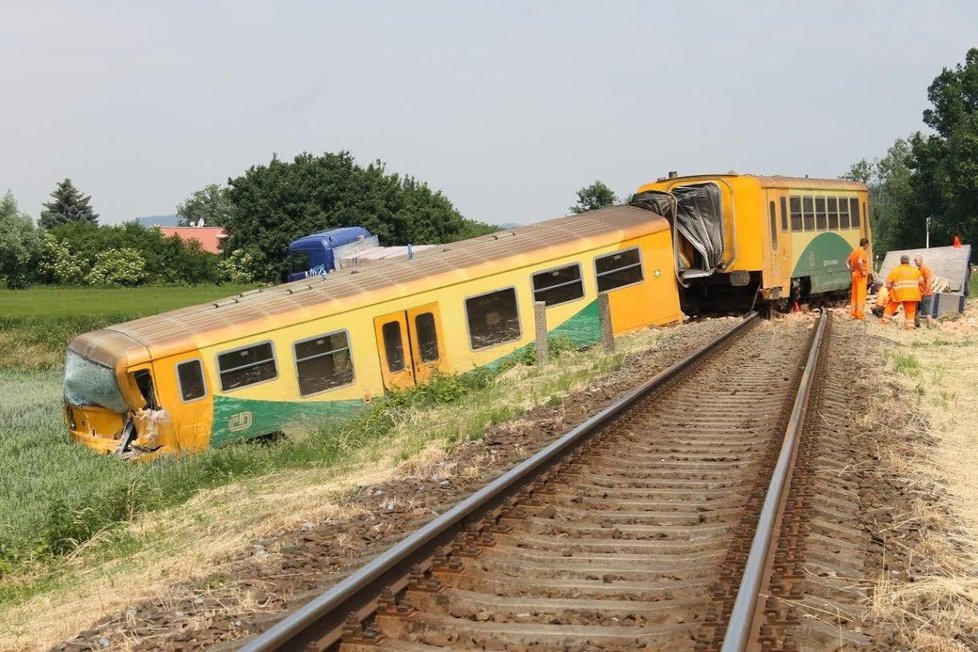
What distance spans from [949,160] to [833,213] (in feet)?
167

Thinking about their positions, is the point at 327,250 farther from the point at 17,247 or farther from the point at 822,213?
the point at 17,247

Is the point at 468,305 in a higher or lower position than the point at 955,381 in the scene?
higher

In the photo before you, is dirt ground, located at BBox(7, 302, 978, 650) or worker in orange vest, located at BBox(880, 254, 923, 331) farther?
worker in orange vest, located at BBox(880, 254, 923, 331)

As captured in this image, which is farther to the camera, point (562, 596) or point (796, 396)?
point (796, 396)

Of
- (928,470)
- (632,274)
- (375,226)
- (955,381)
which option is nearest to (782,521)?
(928,470)

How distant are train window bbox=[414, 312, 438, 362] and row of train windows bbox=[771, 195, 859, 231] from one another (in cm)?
850

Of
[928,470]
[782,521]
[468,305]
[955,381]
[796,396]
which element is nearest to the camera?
[782,521]

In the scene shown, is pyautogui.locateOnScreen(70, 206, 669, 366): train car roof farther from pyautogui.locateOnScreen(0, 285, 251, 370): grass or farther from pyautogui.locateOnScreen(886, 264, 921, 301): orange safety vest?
pyautogui.locateOnScreen(0, 285, 251, 370): grass

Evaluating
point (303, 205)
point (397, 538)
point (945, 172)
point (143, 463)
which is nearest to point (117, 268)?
point (303, 205)

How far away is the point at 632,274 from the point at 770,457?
1343 cm

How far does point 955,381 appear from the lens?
15039 mm

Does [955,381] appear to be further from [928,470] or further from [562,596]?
[562,596]

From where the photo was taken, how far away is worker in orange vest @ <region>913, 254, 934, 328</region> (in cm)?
2317


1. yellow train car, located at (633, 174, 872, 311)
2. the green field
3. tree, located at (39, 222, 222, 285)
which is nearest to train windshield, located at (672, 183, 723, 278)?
yellow train car, located at (633, 174, 872, 311)
